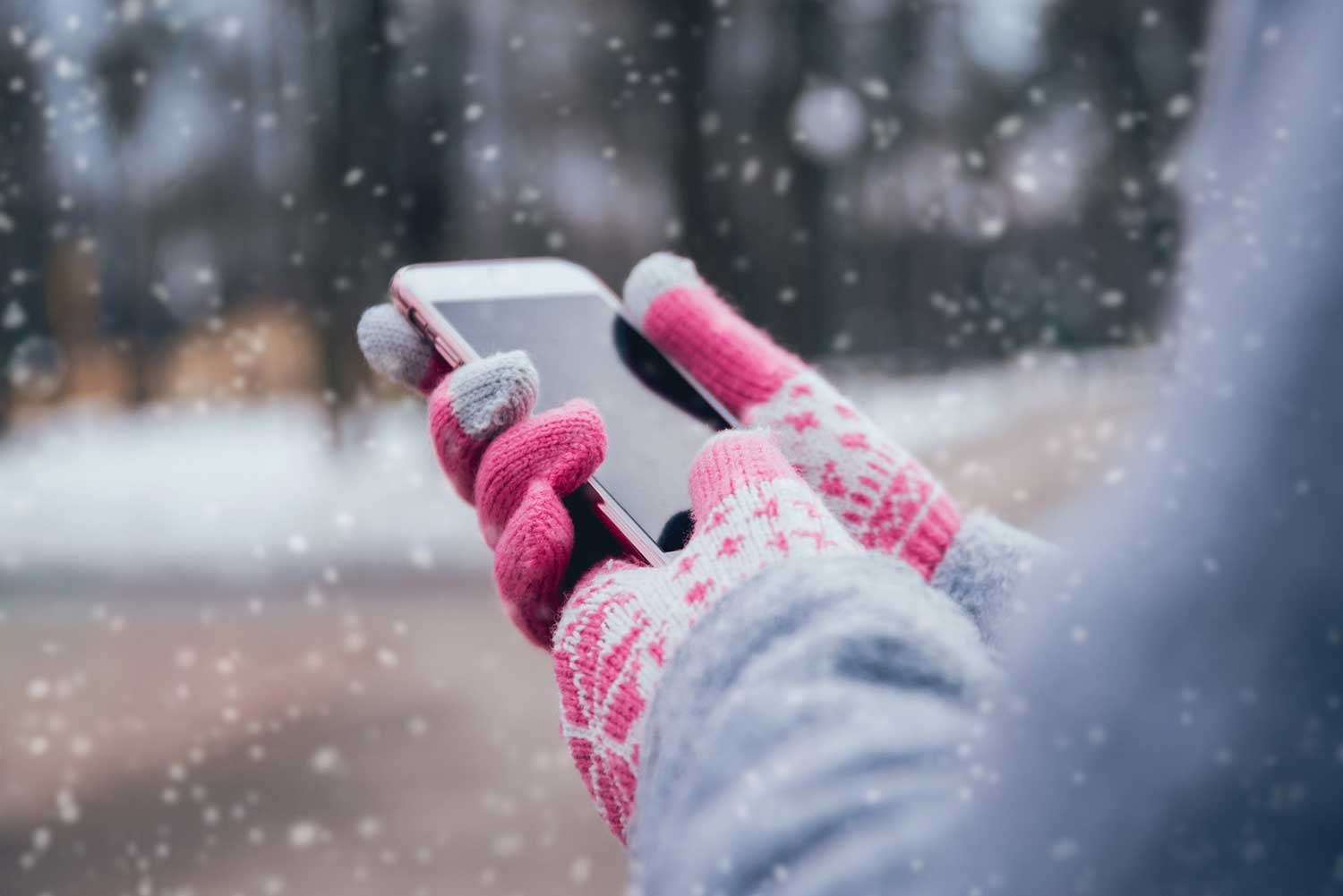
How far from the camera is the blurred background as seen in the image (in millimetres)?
2137

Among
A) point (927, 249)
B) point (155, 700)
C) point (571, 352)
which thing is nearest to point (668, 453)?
point (571, 352)

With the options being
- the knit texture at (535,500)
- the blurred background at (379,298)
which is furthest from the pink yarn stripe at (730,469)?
the blurred background at (379,298)

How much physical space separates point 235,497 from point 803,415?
3.66 m

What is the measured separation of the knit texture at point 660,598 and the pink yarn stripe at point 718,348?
248 mm

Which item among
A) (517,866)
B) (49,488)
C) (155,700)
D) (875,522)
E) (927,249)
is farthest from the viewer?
(927,249)

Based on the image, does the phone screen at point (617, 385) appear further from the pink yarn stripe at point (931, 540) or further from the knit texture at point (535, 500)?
the pink yarn stripe at point (931, 540)

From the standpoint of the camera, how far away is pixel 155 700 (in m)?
2.48

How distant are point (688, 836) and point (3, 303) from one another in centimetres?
489

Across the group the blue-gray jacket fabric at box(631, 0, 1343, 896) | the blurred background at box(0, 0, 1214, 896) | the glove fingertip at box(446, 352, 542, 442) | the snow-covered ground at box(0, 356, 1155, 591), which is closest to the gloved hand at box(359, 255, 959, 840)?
the glove fingertip at box(446, 352, 542, 442)

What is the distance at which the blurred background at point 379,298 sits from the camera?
7.01 ft

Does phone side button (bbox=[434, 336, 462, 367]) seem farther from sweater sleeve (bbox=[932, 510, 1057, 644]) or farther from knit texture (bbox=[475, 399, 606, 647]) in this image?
sweater sleeve (bbox=[932, 510, 1057, 644])

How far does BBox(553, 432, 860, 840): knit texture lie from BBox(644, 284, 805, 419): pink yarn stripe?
0.25 metres

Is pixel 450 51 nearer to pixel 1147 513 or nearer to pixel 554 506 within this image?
pixel 554 506

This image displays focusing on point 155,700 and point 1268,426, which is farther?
point 155,700
